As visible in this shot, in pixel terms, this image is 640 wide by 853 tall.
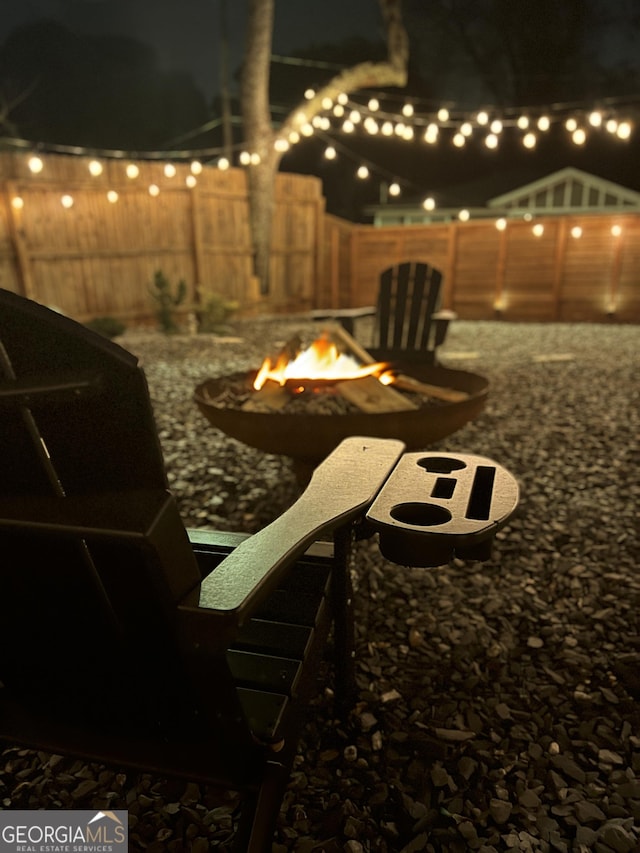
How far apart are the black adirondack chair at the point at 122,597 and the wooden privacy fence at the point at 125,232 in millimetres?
8623

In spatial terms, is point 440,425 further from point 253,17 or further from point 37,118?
point 37,118

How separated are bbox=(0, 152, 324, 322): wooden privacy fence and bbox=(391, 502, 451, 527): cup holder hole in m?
8.65

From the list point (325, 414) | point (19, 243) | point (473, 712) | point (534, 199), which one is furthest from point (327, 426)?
point (534, 199)

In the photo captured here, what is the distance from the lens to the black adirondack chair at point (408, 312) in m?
4.98

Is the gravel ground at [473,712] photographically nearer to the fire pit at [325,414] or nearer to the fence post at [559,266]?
the fire pit at [325,414]

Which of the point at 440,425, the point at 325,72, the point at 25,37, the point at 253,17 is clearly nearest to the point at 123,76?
the point at 25,37

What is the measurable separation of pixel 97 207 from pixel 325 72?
1727 cm

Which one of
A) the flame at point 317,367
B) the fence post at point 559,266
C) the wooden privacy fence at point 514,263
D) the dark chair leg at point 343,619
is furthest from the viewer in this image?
the fence post at point 559,266

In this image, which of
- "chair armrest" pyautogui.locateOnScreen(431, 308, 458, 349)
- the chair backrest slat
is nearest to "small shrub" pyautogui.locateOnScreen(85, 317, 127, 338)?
the chair backrest slat

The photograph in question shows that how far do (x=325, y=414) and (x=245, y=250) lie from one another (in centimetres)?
924

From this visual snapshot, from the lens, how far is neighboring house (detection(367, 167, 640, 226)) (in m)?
15.6

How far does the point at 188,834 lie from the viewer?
48.1 inches

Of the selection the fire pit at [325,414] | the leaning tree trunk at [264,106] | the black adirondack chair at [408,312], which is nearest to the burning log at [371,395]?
the fire pit at [325,414]

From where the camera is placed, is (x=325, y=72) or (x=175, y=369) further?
(x=325, y=72)
